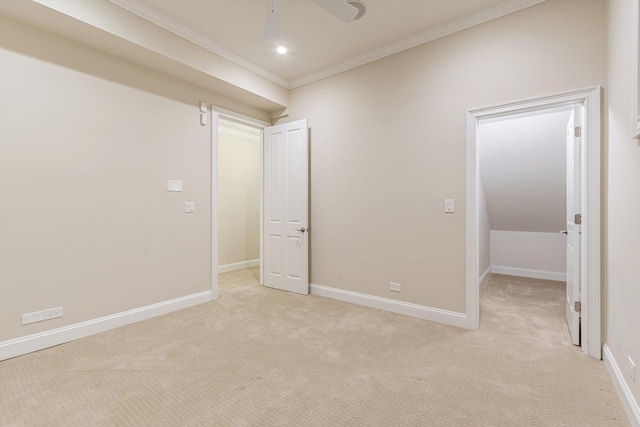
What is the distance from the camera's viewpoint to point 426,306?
3.06m

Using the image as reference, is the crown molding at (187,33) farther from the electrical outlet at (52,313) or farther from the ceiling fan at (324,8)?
the electrical outlet at (52,313)

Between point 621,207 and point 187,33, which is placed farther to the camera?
point 187,33

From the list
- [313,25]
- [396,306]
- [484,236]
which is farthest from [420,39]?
[484,236]

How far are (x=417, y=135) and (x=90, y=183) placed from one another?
3153mm

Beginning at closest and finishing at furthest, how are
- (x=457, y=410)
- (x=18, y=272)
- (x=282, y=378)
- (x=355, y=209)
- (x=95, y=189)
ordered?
(x=457, y=410) < (x=282, y=378) < (x=18, y=272) < (x=95, y=189) < (x=355, y=209)

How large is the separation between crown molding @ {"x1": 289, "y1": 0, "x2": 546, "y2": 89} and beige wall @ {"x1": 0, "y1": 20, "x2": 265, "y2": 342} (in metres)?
1.56

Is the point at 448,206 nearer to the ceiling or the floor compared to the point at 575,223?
nearer to the ceiling

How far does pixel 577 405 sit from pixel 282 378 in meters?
1.74

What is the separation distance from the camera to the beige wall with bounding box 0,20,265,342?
230cm

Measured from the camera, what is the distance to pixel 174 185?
10.8 feet

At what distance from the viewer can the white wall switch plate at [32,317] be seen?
2.33 meters

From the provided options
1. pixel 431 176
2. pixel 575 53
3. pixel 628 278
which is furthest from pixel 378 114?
pixel 628 278

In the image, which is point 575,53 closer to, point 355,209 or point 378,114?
point 378,114

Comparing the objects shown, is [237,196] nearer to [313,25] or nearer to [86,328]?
[86,328]
